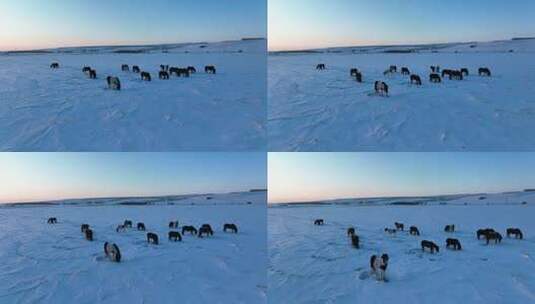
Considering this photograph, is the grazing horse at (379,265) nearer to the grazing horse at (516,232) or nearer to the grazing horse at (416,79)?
the grazing horse at (516,232)

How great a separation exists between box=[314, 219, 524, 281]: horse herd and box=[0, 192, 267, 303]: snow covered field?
693mm

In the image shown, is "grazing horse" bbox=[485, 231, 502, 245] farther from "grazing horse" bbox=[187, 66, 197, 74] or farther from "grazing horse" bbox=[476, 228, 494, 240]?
"grazing horse" bbox=[187, 66, 197, 74]

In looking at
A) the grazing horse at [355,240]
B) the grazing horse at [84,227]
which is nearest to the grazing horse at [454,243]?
the grazing horse at [355,240]

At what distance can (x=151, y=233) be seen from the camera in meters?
4.38

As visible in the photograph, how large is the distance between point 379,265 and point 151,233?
1.85 metres

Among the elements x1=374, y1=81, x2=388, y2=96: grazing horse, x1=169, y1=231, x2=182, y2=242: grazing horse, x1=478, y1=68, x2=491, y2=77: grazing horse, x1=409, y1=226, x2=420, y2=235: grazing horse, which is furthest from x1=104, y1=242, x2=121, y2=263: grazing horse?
x1=478, y1=68, x2=491, y2=77: grazing horse

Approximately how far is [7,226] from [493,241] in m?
3.96

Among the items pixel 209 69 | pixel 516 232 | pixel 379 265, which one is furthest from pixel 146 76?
pixel 516 232

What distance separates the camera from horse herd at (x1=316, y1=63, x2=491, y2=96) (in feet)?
13.5

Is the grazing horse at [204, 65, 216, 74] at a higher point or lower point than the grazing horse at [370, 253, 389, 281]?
higher

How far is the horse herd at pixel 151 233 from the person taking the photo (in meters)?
3.93

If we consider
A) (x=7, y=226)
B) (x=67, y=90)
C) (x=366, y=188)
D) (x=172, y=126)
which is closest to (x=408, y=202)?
(x=366, y=188)

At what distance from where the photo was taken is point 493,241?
4.37 metres

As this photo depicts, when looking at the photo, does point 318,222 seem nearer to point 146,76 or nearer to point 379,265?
point 379,265
